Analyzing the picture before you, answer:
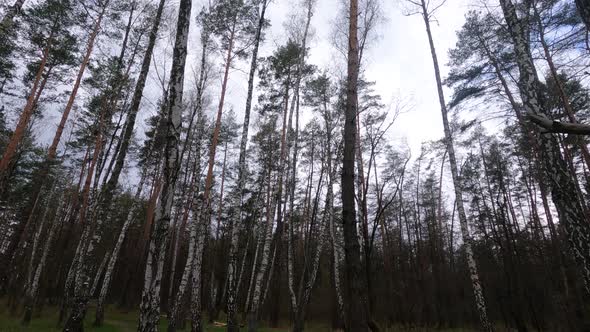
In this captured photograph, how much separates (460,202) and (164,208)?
9655 mm

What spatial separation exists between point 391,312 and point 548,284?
7981 millimetres

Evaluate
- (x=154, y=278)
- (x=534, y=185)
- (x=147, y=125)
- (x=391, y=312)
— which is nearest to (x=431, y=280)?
(x=391, y=312)

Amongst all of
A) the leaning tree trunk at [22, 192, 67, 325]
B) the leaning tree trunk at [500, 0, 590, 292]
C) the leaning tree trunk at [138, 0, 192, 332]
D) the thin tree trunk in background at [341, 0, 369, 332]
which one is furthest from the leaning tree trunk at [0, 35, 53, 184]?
the leaning tree trunk at [500, 0, 590, 292]

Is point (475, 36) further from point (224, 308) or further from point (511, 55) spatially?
point (224, 308)

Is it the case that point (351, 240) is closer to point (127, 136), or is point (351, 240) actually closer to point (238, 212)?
point (238, 212)

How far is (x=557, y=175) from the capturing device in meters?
5.80

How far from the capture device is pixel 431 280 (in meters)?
19.0

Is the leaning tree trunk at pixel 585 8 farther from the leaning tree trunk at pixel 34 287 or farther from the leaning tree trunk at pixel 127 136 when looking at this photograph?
→ the leaning tree trunk at pixel 34 287

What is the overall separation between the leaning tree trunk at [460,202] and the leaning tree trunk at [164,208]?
8.88 m

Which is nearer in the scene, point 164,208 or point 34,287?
point 164,208

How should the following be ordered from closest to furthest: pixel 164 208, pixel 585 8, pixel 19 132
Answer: pixel 585 8 → pixel 164 208 → pixel 19 132

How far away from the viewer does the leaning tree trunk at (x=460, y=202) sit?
8812mm

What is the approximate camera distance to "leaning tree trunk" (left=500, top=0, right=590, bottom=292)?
205 inches

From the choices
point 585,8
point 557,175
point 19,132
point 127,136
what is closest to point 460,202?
point 557,175
